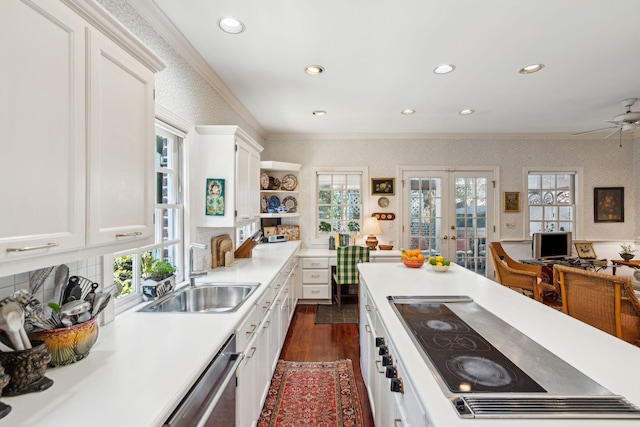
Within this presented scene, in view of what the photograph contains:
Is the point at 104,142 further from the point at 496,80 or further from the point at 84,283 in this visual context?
the point at 496,80

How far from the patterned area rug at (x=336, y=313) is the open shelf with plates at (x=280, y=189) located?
143cm

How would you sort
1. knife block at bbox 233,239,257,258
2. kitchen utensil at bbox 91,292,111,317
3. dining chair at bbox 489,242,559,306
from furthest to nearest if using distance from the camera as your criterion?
1. dining chair at bbox 489,242,559,306
2. knife block at bbox 233,239,257,258
3. kitchen utensil at bbox 91,292,111,317

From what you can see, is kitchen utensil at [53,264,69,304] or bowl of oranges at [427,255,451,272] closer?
kitchen utensil at [53,264,69,304]

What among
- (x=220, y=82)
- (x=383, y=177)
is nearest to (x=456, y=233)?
(x=383, y=177)

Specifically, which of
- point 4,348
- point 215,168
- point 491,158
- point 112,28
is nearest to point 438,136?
point 491,158

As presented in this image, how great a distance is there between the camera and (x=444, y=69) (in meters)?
2.54

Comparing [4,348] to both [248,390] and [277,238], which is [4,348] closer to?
[248,390]

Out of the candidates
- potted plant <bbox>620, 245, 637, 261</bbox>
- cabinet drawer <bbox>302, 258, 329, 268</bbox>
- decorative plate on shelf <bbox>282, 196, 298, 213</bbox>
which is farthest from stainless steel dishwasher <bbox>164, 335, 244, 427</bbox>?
potted plant <bbox>620, 245, 637, 261</bbox>

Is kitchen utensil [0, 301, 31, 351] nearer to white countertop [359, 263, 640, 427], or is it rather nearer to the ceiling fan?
white countertop [359, 263, 640, 427]

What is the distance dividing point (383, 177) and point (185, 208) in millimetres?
3257

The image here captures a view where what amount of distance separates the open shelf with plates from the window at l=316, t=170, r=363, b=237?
393 millimetres

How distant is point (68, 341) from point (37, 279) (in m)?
0.27

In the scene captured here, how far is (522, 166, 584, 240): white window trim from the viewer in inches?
184

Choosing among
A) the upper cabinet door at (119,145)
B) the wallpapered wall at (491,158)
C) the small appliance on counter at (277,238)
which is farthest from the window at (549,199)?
the upper cabinet door at (119,145)
